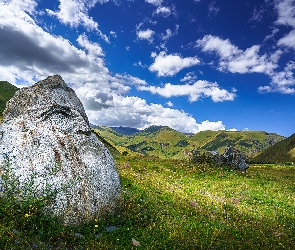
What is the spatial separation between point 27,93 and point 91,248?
29.2 ft

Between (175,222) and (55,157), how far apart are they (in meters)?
6.70

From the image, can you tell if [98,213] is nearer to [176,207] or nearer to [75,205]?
[75,205]

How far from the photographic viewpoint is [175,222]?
13375mm

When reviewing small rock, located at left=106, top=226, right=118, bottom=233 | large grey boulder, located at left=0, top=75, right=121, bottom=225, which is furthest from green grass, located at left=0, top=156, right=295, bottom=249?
large grey boulder, located at left=0, top=75, right=121, bottom=225

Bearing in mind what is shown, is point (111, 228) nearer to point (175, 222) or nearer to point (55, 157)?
point (175, 222)

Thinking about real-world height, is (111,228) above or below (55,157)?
below

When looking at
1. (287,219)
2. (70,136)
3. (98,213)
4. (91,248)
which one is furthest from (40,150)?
(287,219)

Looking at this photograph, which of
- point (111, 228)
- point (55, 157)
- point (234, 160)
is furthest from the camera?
point (234, 160)

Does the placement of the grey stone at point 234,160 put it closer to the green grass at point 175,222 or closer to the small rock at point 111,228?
the green grass at point 175,222

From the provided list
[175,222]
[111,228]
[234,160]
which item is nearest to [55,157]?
[111,228]

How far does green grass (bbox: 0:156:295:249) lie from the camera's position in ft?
31.2

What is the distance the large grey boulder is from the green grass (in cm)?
71

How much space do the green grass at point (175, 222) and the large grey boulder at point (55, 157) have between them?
2.32 ft

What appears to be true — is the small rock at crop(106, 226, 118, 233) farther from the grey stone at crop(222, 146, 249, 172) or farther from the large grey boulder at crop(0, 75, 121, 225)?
the grey stone at crop(222, 146, 249, 172)
